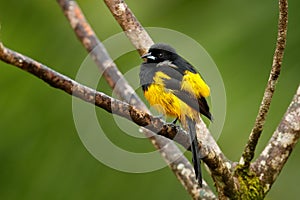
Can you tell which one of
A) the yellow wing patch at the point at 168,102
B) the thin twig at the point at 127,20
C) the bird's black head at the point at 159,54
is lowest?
the yellow wing patch at the point at 168,102

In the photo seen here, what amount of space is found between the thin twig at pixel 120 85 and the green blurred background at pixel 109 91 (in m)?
0.49

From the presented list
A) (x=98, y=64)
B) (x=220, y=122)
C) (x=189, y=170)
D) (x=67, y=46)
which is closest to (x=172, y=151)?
(x=189, y=170)

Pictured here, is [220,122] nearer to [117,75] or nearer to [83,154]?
[117,75]

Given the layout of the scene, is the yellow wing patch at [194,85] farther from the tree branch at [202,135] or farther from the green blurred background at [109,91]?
the green blurred background at [109,91]

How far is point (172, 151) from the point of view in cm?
322

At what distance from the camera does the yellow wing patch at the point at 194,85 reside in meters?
3.12

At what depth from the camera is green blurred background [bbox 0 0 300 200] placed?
3760mm

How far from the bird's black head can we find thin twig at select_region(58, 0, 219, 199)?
0.75ft

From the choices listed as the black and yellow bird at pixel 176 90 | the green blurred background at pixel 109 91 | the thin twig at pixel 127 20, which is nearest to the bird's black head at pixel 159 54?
the black and yellow bird at pixel 176 90

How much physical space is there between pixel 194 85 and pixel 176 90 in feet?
0.36

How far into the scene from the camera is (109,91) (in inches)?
164

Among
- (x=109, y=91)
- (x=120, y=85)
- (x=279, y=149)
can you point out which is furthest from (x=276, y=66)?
(x=109, y=91)

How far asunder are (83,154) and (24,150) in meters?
0.39

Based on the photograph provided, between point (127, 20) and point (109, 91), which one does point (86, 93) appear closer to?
point (127, 20)
